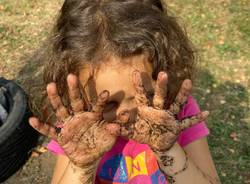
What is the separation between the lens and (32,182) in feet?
13.4

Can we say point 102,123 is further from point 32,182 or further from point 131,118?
point 32,182

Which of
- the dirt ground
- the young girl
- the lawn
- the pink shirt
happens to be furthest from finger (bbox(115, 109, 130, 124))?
the dirt ground

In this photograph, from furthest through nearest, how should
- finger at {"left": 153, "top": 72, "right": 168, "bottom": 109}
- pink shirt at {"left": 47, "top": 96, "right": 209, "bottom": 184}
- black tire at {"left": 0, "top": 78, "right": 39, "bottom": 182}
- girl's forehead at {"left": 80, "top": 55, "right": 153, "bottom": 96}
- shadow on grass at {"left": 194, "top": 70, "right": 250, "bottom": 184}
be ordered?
shadow on grass at {"left": 194, "top": 70, "right": 250, "bottom": 184} < black tire at {"left": 0, "top": 78, "right": 39, "bottom": 182} < pink shirt at {"left": 47, "top": 96, "right": 209, "bottom": 184} < girl's forehead at {"left": 80, "top": 55, "right": 153, "bottom": 96} < finger at {"left": 153, "top": 72, "right": 168, "bottom": 109}

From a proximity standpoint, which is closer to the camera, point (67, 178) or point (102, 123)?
point (102, 123)

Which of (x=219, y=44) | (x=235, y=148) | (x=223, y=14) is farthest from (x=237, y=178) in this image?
(x=223, y=14)

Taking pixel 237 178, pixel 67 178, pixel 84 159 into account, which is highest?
pixel 84 159

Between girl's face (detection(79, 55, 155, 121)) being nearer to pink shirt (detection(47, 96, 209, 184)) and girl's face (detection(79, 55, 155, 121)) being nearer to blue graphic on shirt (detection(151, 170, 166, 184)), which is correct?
pink shirt (detection(47, 96, 209, 184))

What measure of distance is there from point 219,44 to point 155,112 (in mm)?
3885

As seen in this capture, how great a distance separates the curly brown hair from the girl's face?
4 cm

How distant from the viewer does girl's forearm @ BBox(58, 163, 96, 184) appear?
6.74 feet

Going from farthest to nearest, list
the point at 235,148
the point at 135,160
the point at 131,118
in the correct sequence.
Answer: the point at 235,148, the point at 135,160, the point at 131,118

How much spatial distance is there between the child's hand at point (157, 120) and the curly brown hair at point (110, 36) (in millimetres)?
337

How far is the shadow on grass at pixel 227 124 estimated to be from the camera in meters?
4.03

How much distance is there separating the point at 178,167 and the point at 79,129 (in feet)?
1.91
